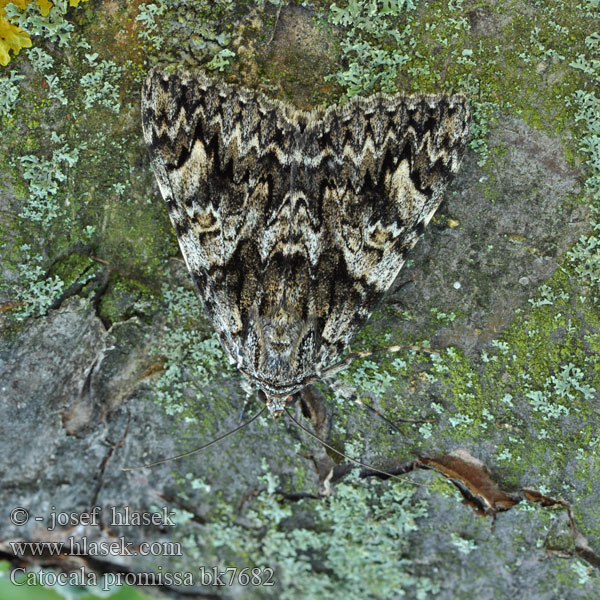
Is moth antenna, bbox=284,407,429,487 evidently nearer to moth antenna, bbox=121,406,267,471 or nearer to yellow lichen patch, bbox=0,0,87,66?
moth antenna, bbox=121,406,267,471

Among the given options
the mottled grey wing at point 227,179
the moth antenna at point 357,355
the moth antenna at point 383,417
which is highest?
the mottled grey wing at point 227,179

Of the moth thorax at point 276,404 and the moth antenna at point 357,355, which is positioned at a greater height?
the moth antenna at point 357,355

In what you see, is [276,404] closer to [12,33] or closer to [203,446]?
[203,446]

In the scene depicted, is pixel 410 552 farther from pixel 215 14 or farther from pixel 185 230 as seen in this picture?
pixel 215 14

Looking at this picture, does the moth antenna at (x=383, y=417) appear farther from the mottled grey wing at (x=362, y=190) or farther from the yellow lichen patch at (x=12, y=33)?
the yellow lichen patch at (x=12, y=33)

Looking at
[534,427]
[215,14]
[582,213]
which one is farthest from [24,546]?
[582,213]

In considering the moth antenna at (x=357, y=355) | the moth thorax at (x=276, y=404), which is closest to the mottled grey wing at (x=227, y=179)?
the moth thorax at (x=276, y=404)

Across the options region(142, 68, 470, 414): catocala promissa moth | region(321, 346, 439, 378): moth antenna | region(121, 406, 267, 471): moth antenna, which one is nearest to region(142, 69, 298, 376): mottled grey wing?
region(142, 68, 470, 414): catocala promissa moth
